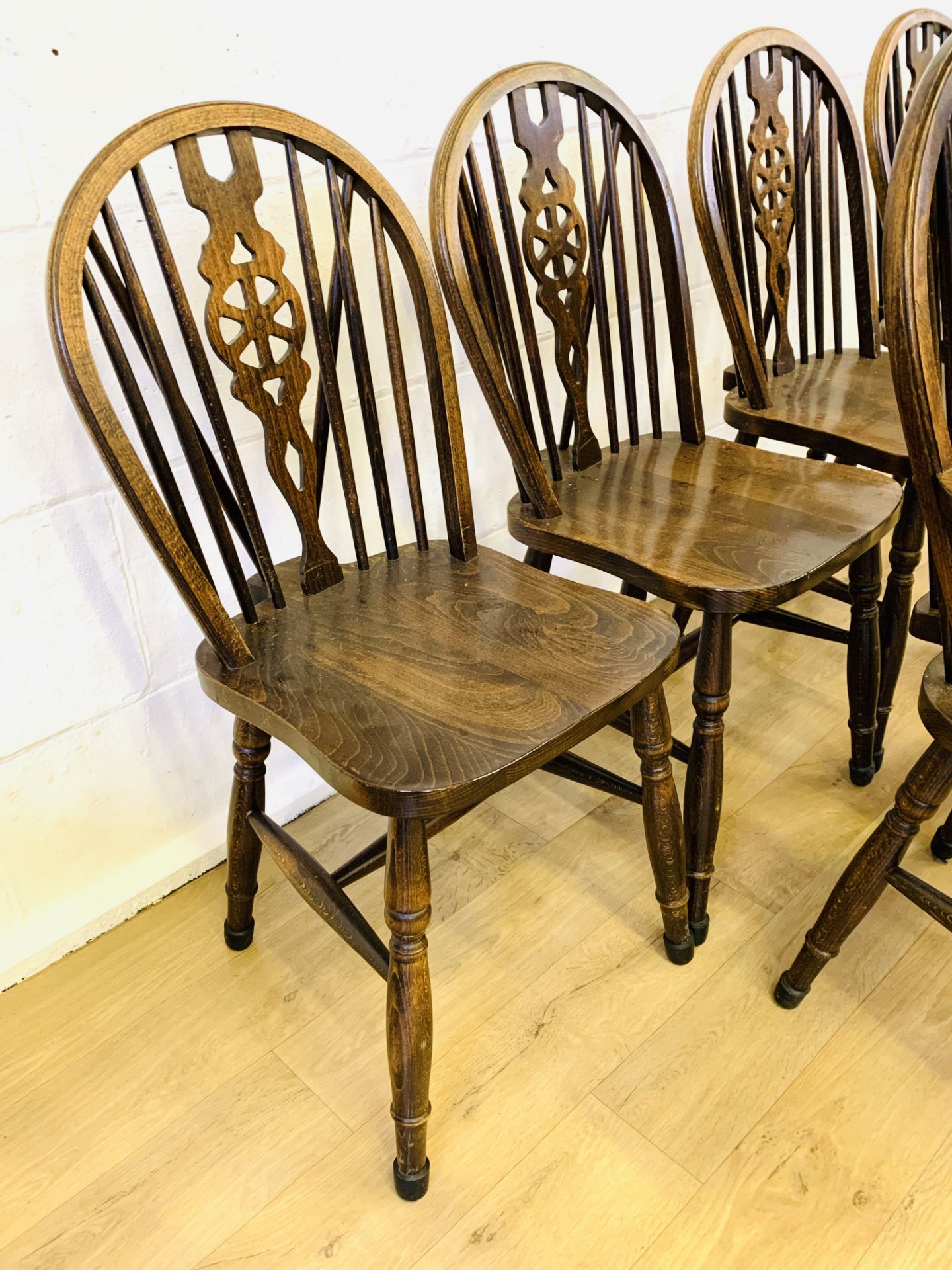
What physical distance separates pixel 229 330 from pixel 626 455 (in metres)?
0.60

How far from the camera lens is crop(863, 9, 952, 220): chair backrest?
5.54ft

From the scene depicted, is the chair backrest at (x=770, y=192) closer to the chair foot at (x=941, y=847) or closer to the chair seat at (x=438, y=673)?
the chair seat at (x=438, y=673)

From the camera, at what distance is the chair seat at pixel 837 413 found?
56.7 inches

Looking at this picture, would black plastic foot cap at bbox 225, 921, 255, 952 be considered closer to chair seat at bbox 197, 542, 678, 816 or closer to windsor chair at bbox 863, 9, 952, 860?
chair seat at bbox 197, 542, 678, 816

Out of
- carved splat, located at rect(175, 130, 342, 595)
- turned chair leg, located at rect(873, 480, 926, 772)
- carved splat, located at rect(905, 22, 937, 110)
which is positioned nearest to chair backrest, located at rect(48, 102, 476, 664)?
carved splat, located at rect(175, 130, 342, 595)

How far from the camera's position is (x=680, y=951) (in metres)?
1.33

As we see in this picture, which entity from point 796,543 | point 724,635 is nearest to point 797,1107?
point 724,635

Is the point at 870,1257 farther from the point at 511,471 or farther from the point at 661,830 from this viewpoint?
the point at 511,471

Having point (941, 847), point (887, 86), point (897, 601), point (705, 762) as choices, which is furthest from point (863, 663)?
point (887, 86)

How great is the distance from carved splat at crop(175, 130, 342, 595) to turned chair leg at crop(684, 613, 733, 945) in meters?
0.48

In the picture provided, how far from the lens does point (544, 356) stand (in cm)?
173

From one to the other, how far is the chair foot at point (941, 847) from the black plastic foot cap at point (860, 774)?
0.54 ft

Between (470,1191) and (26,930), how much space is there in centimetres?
69

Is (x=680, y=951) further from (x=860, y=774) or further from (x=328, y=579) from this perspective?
(x=328, y=579)
